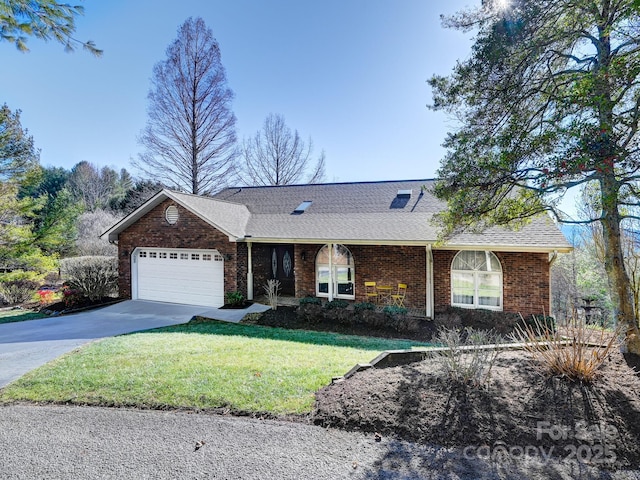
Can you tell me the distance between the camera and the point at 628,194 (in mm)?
5621

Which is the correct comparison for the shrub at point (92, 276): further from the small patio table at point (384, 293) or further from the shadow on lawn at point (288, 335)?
the small patio table at point (384, 293)

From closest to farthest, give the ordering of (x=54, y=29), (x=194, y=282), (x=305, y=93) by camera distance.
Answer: (x=54, y=29) → (x=194, y=282) → (x=305, y=93)

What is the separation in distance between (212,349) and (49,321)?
7.20 m

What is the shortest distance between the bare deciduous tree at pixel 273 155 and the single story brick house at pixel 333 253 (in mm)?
13738

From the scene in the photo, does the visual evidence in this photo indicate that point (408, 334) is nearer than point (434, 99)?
No

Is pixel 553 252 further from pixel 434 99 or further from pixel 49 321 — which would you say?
pixel 49 321

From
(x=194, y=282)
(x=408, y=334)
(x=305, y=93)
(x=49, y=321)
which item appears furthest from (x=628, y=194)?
(x=305, y=93)

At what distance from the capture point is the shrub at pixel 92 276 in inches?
524

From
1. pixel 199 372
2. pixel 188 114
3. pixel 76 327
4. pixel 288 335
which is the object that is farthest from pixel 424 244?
pixel 188 114

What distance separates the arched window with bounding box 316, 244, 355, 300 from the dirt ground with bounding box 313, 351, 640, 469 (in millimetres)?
7944

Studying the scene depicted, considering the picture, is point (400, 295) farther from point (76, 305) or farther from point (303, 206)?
point (76, 305)

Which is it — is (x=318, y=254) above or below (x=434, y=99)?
below

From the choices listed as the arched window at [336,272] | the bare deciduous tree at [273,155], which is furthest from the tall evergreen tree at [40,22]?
the bare deciduous tree at [273,155]

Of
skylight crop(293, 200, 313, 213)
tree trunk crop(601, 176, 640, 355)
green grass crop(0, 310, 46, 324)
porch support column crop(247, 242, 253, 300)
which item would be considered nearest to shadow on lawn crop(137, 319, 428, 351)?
porch support column crop(247, 242, 253, 300)
